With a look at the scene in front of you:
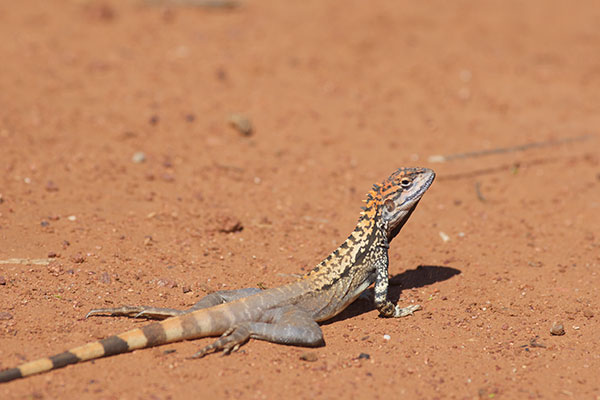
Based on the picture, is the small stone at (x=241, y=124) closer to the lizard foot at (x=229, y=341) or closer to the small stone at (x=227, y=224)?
the small stone at (x=227, y=224)

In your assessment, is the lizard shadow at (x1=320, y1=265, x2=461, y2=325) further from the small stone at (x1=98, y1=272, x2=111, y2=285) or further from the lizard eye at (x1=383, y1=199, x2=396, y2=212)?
the small stone at (x1=98, y1=272, x2=111, y2=285)

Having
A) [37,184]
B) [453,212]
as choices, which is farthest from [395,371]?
[37,184]

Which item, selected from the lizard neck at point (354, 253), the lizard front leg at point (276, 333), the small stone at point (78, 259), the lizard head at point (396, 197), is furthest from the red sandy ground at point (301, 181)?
the lizard head at point (396, 197)

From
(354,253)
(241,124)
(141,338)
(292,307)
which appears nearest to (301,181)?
(241,124)

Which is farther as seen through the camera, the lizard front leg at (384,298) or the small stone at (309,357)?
the lizard front leg at (384,298)

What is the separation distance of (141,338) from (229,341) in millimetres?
823

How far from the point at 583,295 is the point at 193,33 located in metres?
11.1

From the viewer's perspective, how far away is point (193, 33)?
608 inches

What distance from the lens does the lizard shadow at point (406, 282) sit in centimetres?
757

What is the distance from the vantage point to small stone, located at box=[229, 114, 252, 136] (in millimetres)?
11930

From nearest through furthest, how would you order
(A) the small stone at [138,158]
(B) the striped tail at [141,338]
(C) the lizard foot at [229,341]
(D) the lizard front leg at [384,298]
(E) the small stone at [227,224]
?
(B) the striped tail at [141,338] < (C) the lizard foot at [229,341] < (D) the lizard front leg at [384,298] < (E) the small stone at [227,224] < (A) the small stone at [138,158]

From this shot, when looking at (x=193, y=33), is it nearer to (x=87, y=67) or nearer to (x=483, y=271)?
(x=87, y=67)

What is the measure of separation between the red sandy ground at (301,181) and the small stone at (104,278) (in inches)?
2.1

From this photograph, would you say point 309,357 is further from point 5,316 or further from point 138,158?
point 138,158
